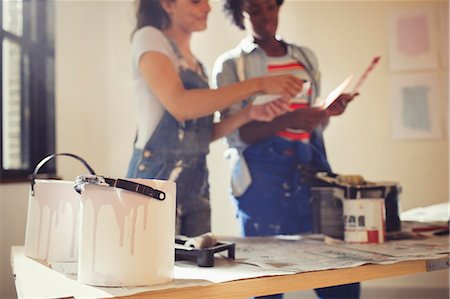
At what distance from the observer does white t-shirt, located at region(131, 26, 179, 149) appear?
1.25 m

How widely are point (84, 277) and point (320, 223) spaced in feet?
2.14

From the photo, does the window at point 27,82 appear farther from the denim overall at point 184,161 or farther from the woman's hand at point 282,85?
the woman's hand at point 282,85

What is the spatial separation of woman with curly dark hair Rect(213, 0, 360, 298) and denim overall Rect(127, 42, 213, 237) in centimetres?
9

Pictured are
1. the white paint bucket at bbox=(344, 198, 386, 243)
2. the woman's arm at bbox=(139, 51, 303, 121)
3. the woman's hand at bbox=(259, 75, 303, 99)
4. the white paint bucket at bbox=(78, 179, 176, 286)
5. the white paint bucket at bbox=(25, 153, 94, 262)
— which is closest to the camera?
the white paint bucket at bbox=(78, 179, 176, 286)

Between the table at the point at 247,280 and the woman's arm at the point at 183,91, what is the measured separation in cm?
49

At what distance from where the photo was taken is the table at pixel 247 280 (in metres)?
0.69

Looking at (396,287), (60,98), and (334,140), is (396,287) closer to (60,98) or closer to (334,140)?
(334,140)

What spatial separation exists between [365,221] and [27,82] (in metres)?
0.97

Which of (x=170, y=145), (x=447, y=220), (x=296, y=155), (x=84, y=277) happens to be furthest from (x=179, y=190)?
(x=447, y=220)

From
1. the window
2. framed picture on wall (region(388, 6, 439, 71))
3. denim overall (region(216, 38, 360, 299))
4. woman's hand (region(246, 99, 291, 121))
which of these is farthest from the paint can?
the window

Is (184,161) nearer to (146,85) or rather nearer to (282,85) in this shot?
(146,85)

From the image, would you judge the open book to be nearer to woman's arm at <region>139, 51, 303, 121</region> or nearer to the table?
woman's arm at <region>139, 51, 303, 121</region>

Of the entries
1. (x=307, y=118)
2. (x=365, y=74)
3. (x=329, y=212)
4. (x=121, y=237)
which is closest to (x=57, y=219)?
(x=121, y=237)

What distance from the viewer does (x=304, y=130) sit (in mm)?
1392
